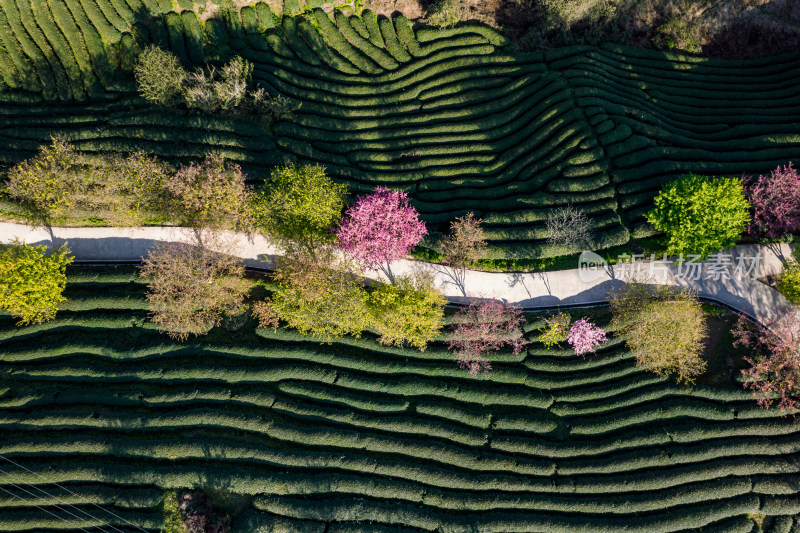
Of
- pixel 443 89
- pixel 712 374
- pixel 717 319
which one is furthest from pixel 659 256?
pixel 443 89

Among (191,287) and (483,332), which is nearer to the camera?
(191,287)

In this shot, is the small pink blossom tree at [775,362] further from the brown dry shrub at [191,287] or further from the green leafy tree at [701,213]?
the brown dry shrub at [191,287]

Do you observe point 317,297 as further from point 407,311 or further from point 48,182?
point 48,182

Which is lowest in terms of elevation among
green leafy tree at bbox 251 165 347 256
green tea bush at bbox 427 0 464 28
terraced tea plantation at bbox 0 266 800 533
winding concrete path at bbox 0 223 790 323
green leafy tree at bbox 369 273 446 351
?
terraced tea plantation at bbox 0 266 800 533

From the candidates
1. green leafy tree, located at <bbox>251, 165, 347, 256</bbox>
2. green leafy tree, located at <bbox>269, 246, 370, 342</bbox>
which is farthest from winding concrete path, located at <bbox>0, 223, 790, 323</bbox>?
green leafy tree, located at <bbox>269, 246, 370, 342</bbox>

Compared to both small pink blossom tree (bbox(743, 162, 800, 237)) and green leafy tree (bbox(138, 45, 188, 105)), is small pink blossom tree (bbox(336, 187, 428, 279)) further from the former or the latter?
small pink blossom tree (bbox(743, 162, 800, 237))

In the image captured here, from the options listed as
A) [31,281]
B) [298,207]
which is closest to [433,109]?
[298,207]
